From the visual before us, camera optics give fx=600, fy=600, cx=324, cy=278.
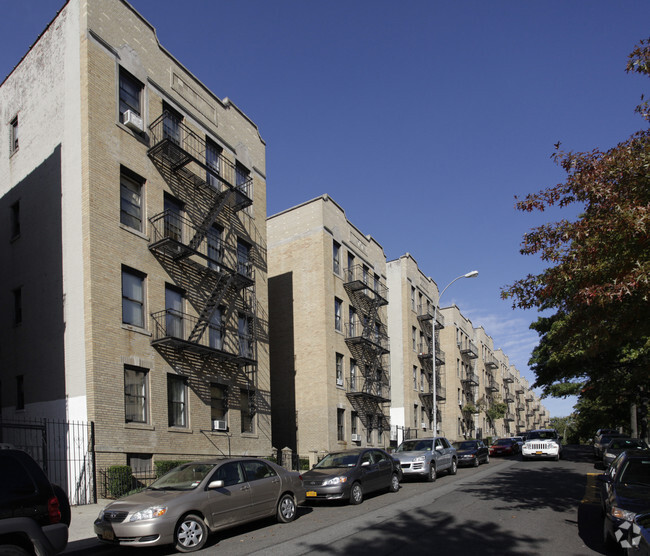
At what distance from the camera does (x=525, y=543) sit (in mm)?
9445

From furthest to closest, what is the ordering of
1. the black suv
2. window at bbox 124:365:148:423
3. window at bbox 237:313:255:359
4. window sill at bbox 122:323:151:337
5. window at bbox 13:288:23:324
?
1. window at bbox 237:313:255:359
2. window at bbox 13:288:23:324
3. window sill at bbox 122:323:151:337
4. window at bbox 124:365:148:423
5. the black suv

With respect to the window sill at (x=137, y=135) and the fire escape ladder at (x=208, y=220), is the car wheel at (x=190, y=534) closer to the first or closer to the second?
the fire escape ladder at (x=208, y=220)

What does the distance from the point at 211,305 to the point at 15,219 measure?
24.9ft

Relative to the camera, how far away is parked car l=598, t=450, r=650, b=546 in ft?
26.5

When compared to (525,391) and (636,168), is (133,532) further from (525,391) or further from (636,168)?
(525,391)

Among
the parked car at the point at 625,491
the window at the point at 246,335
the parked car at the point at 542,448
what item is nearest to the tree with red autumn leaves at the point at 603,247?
the parked car at the point at 625,491

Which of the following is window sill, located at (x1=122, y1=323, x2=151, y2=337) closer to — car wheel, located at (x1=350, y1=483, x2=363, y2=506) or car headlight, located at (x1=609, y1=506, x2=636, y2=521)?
car wheel, located at (x1=350, y1=483, x2=363, y2=506)

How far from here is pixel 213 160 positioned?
944 inches

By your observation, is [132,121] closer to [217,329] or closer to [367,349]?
[217,329]

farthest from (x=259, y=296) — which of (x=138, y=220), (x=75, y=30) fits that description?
(x=75, y=30)

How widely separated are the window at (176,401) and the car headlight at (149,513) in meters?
9.91

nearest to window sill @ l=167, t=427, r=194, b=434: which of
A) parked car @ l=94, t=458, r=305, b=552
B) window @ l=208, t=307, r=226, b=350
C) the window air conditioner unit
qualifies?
window @ l=208, t=307, r=226, b=350

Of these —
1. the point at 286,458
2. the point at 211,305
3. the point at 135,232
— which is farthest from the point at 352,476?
the point at 286,458

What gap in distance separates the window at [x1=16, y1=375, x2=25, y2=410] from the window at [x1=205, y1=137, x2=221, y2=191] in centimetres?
948
